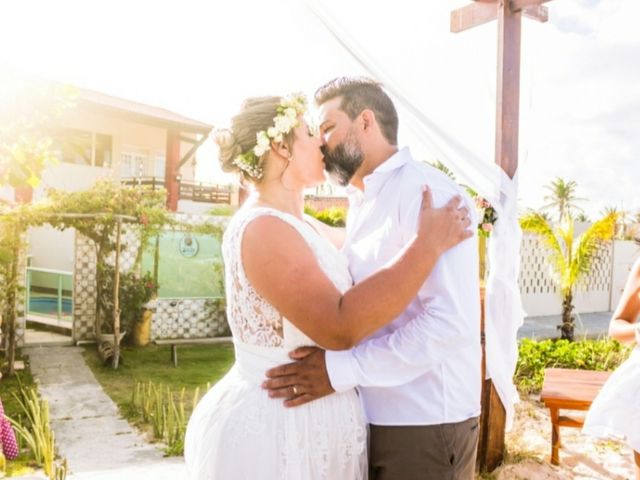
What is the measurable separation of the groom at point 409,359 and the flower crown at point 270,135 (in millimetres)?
199

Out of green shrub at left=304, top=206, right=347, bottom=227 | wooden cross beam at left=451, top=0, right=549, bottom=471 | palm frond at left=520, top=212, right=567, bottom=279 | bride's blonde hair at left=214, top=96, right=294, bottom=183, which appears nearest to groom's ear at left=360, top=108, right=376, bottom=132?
bride's blonde hair at left=214, top=96, right=294, bottom=183

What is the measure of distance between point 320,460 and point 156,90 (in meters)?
6.22

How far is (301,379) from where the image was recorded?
1.83 meters

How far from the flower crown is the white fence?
38.8 ft

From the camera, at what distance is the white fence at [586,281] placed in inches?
541

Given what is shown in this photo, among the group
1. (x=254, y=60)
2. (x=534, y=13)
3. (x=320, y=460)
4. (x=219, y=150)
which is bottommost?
(x=320, y=460)

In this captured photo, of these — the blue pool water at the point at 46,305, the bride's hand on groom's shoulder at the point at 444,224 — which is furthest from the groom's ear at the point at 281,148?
the blue pool water at the point at 46,305

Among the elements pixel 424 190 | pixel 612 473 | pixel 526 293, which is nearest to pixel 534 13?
pixel 424 190

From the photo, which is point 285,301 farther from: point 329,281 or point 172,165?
point 172,165

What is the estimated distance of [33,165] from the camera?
353cm

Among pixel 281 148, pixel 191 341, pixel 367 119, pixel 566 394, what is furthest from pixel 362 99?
pixel 191 341

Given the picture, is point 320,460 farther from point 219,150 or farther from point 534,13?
point 534,13

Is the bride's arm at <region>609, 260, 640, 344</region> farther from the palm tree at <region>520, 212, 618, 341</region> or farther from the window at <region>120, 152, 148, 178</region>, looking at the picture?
the window at <region>120, 152, 148, 178</region>

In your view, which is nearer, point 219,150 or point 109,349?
point 219,150
